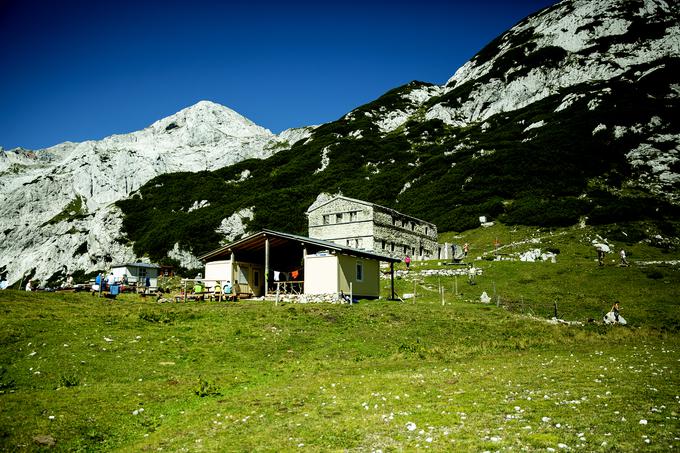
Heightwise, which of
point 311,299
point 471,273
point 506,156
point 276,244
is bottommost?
point 311,299

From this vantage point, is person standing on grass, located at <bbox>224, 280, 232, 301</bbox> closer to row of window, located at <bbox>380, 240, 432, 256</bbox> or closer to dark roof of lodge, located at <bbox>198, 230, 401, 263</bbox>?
dark roof of lodge, located at <bbox>198, 230, 401, 263</bbox>

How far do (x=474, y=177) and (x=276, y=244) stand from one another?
219 ft

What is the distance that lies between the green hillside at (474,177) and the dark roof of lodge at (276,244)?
4331 centimetres

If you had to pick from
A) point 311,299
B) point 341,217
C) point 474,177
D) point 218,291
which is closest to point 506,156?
point 474,177

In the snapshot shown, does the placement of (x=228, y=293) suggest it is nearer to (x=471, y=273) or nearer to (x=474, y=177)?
(x=471, y=273)

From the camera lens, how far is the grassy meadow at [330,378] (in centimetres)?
1112

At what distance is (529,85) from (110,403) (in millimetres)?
167736

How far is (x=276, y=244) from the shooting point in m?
47.2

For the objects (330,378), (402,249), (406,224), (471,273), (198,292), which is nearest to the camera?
(330,378)

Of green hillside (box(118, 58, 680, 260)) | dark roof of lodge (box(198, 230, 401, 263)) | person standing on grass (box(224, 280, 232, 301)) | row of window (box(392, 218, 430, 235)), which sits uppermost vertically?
green hillside (box(118, 58, 680, 260))

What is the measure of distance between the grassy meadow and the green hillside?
161 ft

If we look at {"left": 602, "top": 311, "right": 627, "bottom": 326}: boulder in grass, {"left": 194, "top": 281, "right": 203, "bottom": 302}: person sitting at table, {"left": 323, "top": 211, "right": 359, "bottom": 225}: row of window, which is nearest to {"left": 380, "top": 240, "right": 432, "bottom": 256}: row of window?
{"left": 323, "top": 211, "right": 359, "bottom": 225}: row of window

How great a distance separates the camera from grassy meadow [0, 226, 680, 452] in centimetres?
1112

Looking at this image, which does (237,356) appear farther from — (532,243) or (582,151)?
(582,151)
